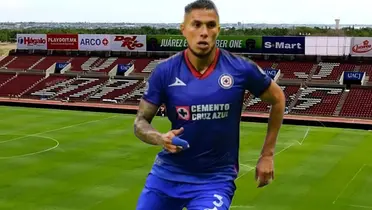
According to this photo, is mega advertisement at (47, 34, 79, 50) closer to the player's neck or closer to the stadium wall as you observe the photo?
the stadium wall

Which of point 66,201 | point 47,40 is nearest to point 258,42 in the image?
point 47,40

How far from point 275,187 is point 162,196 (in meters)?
18.6

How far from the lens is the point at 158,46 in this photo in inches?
2338

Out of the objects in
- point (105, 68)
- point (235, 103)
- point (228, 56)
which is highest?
point (228, 56)

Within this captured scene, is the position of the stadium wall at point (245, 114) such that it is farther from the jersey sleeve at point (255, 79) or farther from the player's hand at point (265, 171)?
the jersey sleeve at point (255, 79)

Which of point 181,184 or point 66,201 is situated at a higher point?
point 181,184

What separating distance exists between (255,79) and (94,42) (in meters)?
58.6

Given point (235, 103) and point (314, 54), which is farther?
point (314, 54)

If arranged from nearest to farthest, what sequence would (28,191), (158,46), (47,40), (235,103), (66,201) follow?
(235,103), (66,201), (28,191), (158,46), (47,40)

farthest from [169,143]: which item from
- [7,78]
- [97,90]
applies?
[7,78]

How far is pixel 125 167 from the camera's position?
2655 centimetres

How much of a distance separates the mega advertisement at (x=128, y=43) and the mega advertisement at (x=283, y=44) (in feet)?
44.4

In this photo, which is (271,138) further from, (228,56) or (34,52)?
(34,52)

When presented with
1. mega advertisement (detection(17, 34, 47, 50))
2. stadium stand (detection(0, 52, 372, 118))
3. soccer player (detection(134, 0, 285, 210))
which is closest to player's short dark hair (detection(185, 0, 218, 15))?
soccer player (detection(134, 0, 285, 210))
